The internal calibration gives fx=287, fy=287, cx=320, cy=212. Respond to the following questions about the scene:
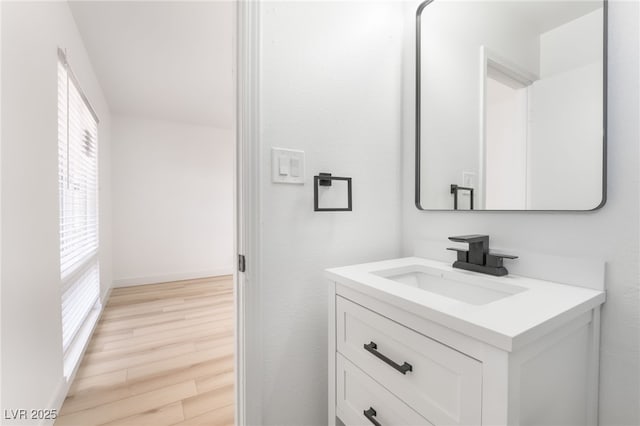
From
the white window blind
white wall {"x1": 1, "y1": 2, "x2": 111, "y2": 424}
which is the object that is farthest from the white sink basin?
the white window blind

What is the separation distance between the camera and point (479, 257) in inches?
39.0

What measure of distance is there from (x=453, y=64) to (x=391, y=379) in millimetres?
1186

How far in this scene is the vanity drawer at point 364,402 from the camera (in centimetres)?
73

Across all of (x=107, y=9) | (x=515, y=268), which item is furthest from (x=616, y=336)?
(x=107, y=9)

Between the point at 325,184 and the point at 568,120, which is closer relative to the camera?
the point at 568,120

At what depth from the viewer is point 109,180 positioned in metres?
3.59

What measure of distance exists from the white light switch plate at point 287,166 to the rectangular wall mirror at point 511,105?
551mm

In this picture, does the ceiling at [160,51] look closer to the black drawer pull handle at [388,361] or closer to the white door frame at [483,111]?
the white door frame at [483,111]

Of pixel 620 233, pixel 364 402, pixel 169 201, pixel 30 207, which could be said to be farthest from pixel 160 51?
→ pixel 620 233

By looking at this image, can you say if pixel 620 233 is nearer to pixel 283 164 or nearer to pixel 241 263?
pixel 283 164

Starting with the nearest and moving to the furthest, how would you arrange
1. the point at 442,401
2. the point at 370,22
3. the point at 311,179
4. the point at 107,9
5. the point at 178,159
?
the point at 442,401 → the point at 311,179 → the point at 370,22 → the point at 107,9 → the point at 178,159

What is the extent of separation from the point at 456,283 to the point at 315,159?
2.25 feet

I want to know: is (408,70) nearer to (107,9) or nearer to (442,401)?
(442,401)

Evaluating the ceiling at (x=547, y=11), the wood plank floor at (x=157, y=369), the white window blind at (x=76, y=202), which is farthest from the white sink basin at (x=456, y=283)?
the white window blind at (x=76, y=202)
